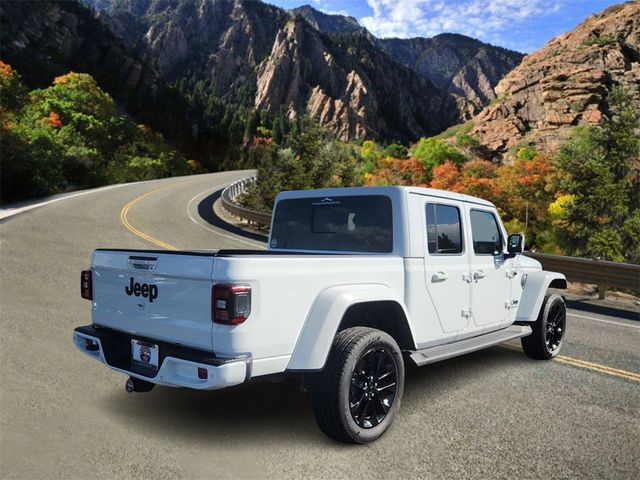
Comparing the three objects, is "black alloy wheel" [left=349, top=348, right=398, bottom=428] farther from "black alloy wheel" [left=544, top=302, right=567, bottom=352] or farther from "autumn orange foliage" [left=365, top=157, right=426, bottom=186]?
"autumn orange foliage" [left=365, top=157, right=426, bottom=186]

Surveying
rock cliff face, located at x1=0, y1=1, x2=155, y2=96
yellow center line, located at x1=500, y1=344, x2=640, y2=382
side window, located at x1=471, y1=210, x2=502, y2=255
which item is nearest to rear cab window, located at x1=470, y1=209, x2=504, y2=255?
side window, located at x1=471, y1=210, x2=502, y2=255

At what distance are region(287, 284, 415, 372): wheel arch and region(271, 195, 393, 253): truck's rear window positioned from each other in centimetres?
56

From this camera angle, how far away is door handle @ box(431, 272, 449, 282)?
4387mm

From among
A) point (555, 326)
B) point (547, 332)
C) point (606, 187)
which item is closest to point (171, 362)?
point (547, 332)

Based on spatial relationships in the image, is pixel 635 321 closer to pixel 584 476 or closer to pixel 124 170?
pixel 584 476

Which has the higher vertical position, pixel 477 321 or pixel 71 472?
pixel 477 321

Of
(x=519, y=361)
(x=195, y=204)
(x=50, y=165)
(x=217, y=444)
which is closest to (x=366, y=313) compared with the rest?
(x=217, y=444)

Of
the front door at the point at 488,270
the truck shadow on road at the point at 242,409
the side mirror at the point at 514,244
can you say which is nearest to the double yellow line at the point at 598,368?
the front door at the point at 488,270

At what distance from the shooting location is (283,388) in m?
4.75

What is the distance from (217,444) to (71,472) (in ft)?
3.05

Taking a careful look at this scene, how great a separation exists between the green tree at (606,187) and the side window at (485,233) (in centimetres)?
2016

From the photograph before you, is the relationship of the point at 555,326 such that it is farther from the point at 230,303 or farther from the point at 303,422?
the point at 230,303

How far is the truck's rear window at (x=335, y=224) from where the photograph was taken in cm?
440

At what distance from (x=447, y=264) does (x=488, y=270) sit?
0.85 metres
